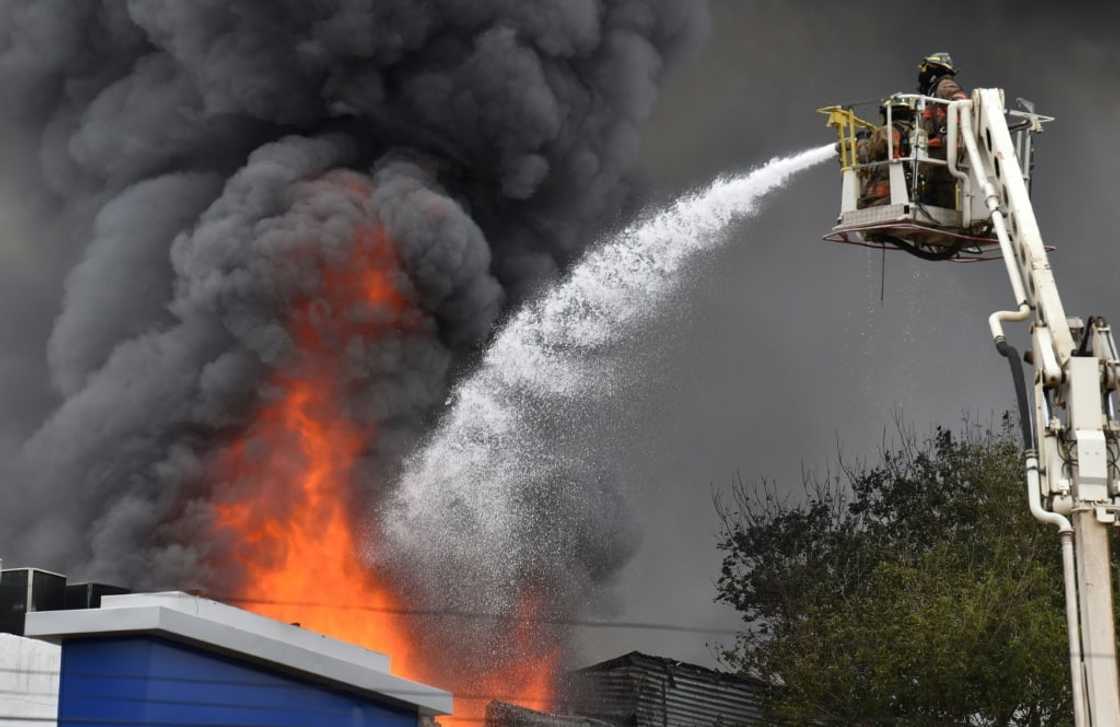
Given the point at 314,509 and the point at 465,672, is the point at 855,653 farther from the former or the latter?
the point at 314,509

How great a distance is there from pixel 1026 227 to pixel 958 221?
123 inches

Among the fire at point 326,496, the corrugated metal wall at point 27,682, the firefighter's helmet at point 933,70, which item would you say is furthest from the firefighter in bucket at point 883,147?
the fire at point 326,496

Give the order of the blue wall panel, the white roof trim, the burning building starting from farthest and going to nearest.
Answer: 1. the burning building
2. the blue wall panel
3. the white roof trim

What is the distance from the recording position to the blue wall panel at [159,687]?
58.4 feet

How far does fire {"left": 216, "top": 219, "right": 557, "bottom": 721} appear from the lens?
31.3 m

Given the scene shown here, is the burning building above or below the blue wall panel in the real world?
above

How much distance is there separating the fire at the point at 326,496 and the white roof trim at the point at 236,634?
32.8ft

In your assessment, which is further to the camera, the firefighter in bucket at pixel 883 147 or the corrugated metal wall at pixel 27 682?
the firefighter in bucket at pixel 883 147

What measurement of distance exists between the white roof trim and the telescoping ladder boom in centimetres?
879

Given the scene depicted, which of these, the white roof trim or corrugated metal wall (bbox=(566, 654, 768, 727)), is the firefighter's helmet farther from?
corrugated metal wall (bbox=(566, 654, 768, 727))

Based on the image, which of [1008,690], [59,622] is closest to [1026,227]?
[59,622]

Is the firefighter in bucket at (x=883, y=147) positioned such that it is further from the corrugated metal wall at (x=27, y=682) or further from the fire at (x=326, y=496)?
the fire at (x=326, y=496)

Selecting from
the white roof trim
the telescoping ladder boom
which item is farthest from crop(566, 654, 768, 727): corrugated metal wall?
the telescoping ladder boom

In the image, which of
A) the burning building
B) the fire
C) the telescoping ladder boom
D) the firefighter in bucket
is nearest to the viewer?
the telescoping ladder boom
